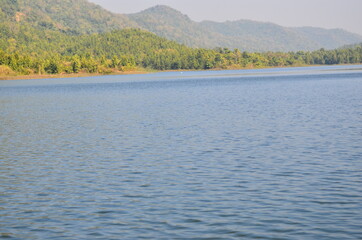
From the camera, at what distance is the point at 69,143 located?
38062mm

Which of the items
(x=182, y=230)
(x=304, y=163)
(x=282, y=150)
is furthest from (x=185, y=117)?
(x=182, y=230)

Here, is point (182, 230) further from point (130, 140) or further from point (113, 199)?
point (130, 140)

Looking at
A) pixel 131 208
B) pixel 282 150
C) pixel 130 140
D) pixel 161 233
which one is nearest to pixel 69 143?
pixel 130 140

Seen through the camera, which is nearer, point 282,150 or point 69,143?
point 282,150

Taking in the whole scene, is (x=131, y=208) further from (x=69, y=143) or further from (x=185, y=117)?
(x=185, y=117)

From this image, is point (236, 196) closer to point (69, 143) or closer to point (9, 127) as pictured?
point (69, 143)

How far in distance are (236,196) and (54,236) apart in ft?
27.1

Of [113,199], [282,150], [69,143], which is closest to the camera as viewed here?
[113,199]

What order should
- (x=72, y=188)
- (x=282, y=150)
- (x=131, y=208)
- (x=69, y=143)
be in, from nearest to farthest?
(x=131, y=208) < (x=72, y=188) < (x=282, y=150) < (x=69, y=143)

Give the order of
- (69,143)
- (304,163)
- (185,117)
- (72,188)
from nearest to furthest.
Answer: (72,188) < (304,163) < (69,143) < (185,117)

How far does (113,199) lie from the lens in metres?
21.1

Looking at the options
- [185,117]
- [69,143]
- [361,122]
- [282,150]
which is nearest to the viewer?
[282,150]

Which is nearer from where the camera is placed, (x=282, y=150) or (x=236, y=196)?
(x=236, y=196)

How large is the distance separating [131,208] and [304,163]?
1187 cm
